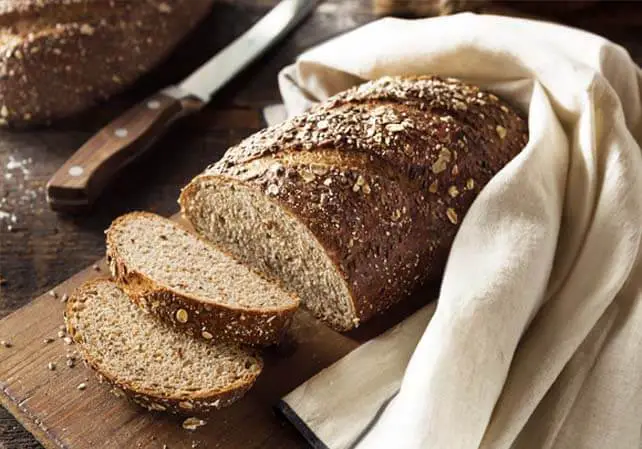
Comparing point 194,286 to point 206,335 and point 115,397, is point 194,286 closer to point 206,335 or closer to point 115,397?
point 206,335

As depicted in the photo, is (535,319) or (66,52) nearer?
(535,319)

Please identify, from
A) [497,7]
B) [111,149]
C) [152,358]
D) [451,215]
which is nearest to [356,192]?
[451,215]

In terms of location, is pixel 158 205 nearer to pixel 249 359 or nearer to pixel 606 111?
pixel 249 359

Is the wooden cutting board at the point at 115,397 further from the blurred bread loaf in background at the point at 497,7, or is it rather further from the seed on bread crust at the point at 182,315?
the blurred bread loaf in background at the point at 497,7

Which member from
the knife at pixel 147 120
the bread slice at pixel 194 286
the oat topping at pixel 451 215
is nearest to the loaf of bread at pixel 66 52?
the knife at pixel 147 120

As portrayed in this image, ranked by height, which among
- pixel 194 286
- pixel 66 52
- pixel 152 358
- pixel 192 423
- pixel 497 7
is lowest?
pixel 192 423

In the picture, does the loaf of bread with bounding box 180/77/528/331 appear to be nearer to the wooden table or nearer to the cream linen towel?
the cream linen towel
